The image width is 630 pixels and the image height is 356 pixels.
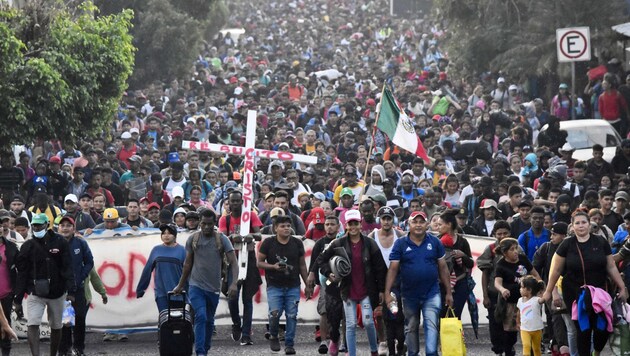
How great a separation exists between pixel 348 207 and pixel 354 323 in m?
4.52

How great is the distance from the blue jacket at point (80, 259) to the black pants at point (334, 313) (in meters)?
2.54

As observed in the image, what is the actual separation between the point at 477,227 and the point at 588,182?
3225 millimetres

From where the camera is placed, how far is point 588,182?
21938 millimetres

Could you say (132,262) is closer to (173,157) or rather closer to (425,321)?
(425,321)

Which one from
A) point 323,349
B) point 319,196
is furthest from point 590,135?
point 323,349

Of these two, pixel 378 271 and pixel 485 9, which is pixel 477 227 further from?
pixel 485 9

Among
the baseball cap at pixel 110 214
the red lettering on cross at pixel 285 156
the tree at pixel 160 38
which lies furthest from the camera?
the tree at pixel 160 38

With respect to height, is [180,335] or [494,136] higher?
[494,136]

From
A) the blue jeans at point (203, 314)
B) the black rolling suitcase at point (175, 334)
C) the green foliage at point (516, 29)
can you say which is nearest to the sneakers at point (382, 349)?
the blue jeans at point (203, 314)

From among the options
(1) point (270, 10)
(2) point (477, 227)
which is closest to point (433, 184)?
(2) point (477, 227)

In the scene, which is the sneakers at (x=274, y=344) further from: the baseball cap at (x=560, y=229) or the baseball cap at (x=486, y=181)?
the baseball cap at (x=486, y=181)

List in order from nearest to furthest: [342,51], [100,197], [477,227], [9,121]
Answer: 1. [477,227]
2. [100,197]
3. [9,121]
4. [342,51]

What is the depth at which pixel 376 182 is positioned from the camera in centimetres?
2202

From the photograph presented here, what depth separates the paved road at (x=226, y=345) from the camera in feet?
56.5
